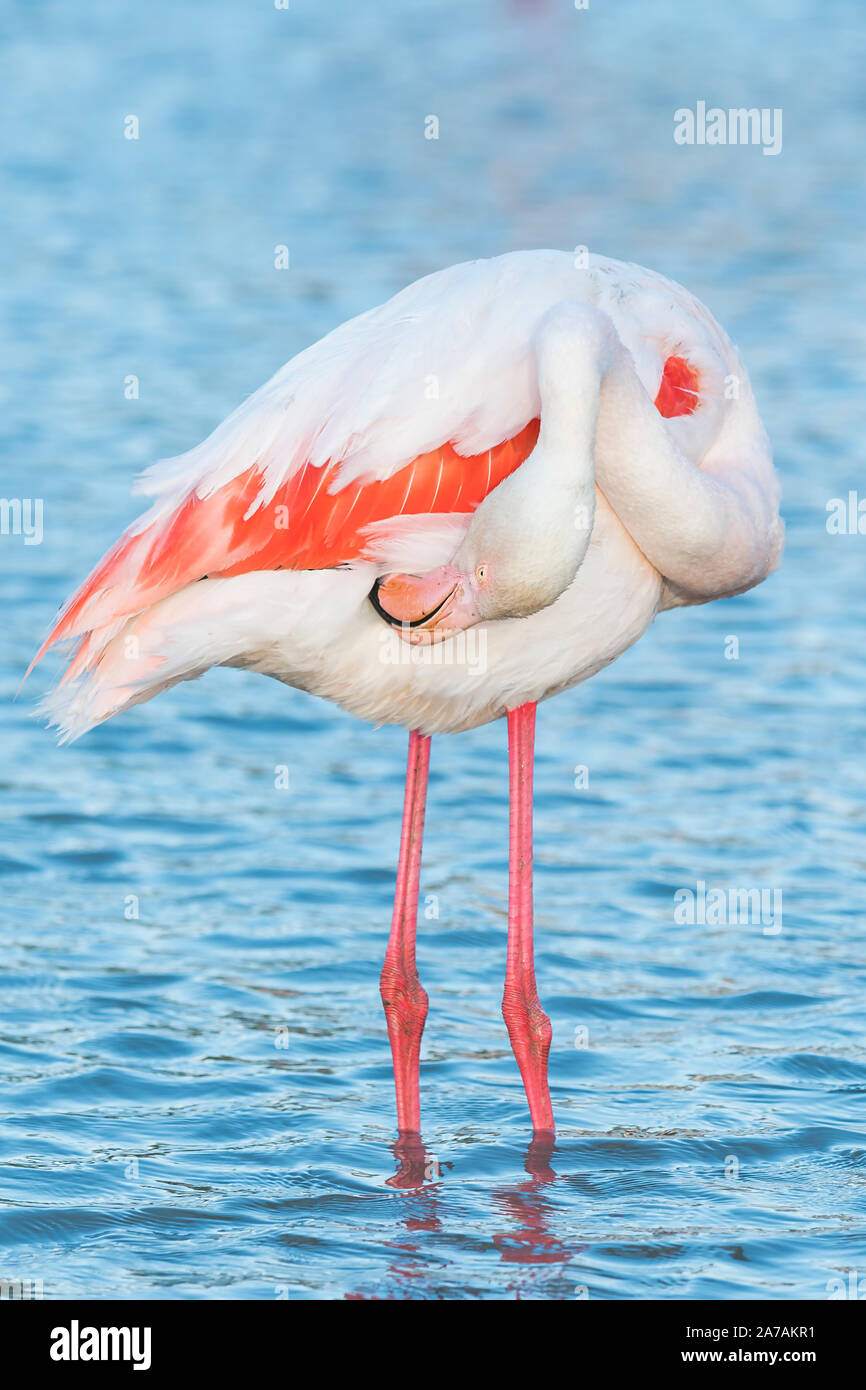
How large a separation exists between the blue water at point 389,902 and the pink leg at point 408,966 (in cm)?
11

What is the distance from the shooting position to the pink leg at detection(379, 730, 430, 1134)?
20.0 feet

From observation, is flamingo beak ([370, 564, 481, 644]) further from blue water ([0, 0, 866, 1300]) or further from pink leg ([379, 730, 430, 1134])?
blue water ([0, 0, 866, 1300])

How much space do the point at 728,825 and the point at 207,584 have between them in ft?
10.6

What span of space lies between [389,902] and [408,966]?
1.31 meters

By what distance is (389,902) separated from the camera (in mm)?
7594

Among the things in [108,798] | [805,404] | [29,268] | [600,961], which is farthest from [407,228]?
[600,961]

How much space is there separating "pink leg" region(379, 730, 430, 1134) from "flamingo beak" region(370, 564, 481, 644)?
0.81m

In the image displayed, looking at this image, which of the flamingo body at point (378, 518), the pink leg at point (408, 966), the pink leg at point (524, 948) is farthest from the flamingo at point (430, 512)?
the pink leg at point (408, 966)

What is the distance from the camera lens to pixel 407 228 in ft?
56.3

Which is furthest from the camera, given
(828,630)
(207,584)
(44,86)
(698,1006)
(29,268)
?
(44,86)

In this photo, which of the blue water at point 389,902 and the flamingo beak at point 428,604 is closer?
the flamingo beak at point 428,604

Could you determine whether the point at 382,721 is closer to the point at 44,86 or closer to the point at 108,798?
the point at 108,798

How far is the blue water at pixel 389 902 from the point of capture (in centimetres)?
541

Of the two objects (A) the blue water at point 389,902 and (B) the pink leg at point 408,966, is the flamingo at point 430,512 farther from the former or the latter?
(A) the blue water at point 389,902
